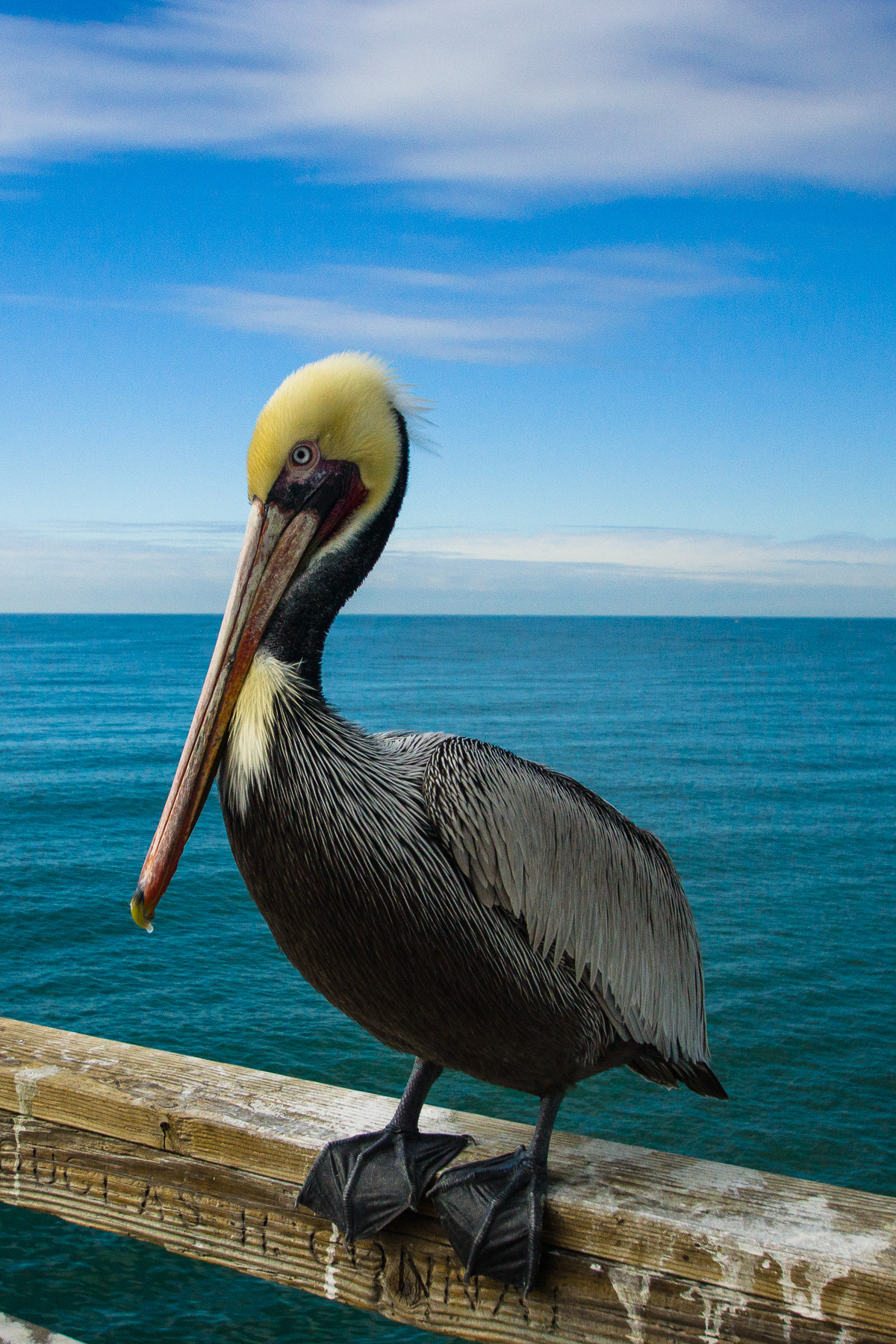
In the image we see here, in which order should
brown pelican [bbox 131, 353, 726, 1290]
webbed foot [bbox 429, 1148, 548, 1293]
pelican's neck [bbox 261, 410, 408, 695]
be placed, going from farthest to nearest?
pelican's neck [bbox 261, 410, 408, 695], brown pelican [bbox 131, 353, 726, 1290], webbed foot [bbox 429, 1148, 548, 1293]

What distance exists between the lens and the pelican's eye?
77.6 inches

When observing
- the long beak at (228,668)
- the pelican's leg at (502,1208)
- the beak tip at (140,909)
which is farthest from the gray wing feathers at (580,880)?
the beak tip at (140,909)

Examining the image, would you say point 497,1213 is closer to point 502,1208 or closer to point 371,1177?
point 502,1208

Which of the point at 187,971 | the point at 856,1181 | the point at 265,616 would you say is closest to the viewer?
the point at 265,616

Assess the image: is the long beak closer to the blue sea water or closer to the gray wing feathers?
the gray wing feathers

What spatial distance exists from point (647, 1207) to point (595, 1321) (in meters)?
0.19

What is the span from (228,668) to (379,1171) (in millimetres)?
910

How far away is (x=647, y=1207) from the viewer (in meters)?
1.72

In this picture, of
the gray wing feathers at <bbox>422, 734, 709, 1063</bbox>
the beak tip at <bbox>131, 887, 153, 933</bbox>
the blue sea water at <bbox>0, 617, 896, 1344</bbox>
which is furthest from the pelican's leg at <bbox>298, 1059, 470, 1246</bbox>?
the blue sea water at <bbox>0, 617, 896, 1344</bbox>

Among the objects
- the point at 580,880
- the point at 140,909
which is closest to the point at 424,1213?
the point at 580,880

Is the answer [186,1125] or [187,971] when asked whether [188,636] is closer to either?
[187,971]

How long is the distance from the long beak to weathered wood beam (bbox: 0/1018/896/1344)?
1.67 ft

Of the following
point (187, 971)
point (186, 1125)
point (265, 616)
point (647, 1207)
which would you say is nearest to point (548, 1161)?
point (647, 1207)

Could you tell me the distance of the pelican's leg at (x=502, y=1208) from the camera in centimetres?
171
